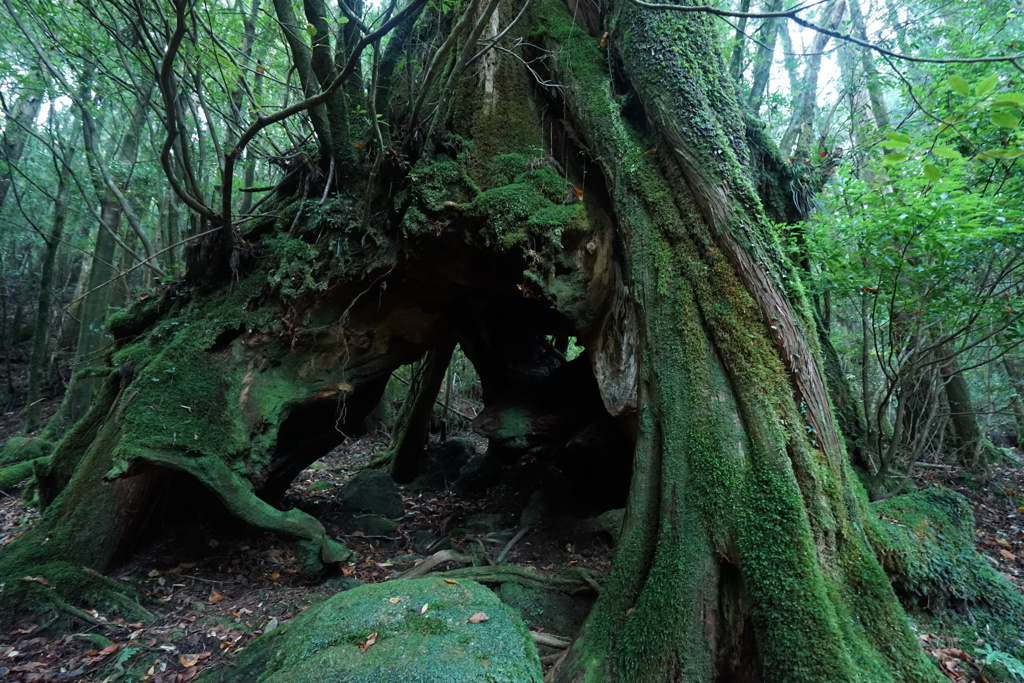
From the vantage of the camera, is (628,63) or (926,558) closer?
(926,558)

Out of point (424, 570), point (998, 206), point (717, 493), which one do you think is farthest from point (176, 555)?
point (998, 206)

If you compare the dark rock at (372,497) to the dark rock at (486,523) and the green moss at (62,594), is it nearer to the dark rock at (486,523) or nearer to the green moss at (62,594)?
the dark rock at (486,523)

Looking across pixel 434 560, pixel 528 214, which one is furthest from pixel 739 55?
pixel 434 560

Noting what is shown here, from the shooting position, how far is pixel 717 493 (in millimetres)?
3131

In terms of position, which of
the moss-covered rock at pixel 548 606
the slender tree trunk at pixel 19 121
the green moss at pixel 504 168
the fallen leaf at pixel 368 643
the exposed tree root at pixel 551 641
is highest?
the slender tree trunk at pixel 19 121

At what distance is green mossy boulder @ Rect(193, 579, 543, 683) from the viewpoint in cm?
250

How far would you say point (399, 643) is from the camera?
2.68 meters

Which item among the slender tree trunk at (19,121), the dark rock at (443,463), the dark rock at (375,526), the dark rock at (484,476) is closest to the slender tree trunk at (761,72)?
the dark rock at (484,476)

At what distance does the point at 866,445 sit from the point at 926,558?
1.90 m

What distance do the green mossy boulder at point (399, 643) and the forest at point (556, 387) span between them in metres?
0.02

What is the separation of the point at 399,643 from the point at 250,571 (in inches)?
123

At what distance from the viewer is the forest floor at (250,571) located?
3432mm

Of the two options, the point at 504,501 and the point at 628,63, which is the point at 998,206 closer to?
the point at 628,63

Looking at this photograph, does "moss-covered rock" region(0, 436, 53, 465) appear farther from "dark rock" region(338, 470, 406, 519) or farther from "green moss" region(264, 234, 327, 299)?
"green moss" region(264, 234, 327, 299)
